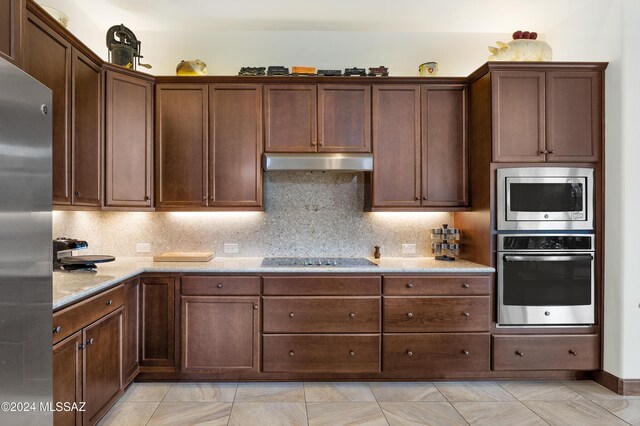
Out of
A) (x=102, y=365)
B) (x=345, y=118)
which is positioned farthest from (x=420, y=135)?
(x=102, y=365)

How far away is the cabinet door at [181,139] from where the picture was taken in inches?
121

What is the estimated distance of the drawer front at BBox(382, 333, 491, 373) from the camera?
2.77 metres

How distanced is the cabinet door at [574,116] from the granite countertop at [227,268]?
107 cm

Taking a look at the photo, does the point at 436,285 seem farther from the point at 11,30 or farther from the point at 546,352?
the point at 11,30

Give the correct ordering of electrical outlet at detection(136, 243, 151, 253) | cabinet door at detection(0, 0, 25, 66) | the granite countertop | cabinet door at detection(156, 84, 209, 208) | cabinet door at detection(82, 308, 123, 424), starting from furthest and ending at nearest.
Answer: electrical outlet at detection(136, 243, 151, 253)
cabinet door at detection(156, 84, 209, 208)
the granite countertop
cabinet door at detection(82, 308, 123, 424)
cabinet door at detection(0, 0, 25, 66)

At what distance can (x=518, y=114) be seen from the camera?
2.79 meters

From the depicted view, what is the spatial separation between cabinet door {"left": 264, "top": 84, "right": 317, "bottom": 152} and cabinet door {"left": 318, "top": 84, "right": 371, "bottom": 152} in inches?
3.3

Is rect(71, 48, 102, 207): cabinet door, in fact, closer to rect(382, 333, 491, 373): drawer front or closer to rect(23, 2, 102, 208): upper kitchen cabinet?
rect(23, 2, 102, 208): upper kitchen cabinet

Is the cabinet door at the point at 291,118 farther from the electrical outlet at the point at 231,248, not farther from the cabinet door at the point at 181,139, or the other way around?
the electrical outlet at the point at 231,248

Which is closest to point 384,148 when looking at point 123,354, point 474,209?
point 474,209


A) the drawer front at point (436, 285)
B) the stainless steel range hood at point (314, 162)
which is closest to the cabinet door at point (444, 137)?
the stainless steel range hood at point (314, 162)

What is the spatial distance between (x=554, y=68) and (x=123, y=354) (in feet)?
12.2

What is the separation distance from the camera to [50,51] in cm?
216

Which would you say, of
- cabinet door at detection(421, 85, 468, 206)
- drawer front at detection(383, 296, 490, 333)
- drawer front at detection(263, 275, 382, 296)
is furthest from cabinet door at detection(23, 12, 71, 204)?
cabinet door at detection(421, 85, 468, 206)
